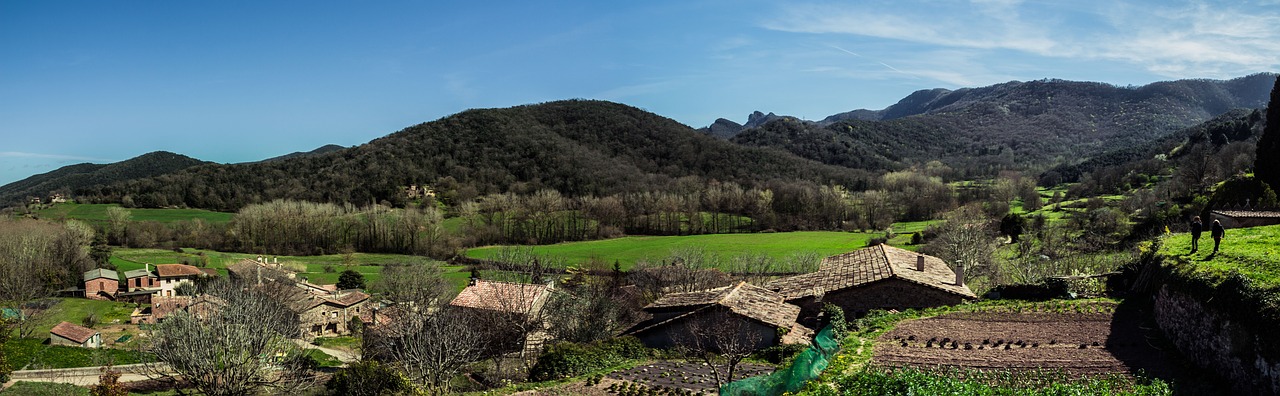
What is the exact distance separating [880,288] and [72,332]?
4813 centimetres

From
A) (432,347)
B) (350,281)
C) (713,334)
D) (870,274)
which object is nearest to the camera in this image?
(432,347)

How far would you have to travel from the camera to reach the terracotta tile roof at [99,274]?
205ft

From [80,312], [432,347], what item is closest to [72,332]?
[80,312]

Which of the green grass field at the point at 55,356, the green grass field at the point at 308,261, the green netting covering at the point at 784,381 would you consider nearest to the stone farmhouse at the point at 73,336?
the green grass field at the point at 55,356

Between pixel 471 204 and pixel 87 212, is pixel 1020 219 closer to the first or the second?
pixel 471 204

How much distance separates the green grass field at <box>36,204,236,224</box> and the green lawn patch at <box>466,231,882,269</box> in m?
46.1

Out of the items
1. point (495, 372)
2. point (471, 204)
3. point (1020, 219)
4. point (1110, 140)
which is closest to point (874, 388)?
point (495, 372)

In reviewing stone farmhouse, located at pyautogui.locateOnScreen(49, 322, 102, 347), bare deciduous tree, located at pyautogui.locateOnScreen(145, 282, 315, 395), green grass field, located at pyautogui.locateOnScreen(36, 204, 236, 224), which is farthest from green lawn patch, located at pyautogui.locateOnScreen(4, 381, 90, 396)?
green grass field, located at pyautogui.locateOnScreen(36, 204, 236, 224)

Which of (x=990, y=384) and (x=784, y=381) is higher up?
(x=784, y=381)

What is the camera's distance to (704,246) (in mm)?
73062

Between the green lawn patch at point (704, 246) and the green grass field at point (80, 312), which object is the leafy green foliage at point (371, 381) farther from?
the green lawn patch at point (704, 246)

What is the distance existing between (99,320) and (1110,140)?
749ft

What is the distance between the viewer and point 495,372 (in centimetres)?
2719

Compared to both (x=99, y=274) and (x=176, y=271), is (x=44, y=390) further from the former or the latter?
(x=99, y=274)
